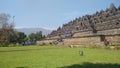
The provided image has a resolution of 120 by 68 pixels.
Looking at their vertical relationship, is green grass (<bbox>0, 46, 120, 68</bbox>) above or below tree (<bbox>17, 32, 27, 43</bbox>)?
below

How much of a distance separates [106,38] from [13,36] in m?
53.1

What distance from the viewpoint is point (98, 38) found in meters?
39.6

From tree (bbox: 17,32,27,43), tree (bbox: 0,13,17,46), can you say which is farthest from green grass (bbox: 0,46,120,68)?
tree (bbox: 17,32,27,43)

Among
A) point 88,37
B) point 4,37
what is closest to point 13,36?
point 4,37

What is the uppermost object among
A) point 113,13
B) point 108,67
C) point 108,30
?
point 113,13

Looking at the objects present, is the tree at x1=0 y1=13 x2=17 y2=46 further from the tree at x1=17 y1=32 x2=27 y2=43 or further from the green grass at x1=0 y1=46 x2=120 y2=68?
the green grass at x1=0 y1=46 x2=120 y2=68

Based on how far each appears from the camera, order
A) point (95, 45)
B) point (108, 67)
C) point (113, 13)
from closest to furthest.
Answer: point (108, 67) < point (95, 45) < point (113, 13)

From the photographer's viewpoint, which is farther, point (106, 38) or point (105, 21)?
point (105, 21)

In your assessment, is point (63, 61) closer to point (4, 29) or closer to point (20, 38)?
point (4, 29)

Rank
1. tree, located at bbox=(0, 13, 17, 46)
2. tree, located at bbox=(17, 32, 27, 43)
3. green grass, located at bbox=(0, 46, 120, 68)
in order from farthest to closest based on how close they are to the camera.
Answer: tree, located at bbox=(17, 32, 27, 43) < tree, located at bbox=(0, 13, 17, 46) < green grass, located at bbox=(0, 46, 120, 68)

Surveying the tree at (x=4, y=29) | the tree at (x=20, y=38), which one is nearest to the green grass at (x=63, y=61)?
the tree at (x=4, y=29)

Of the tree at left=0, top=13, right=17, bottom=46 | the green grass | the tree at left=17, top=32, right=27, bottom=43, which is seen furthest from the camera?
the tree at left=17, top=32, right=27, bottom=43

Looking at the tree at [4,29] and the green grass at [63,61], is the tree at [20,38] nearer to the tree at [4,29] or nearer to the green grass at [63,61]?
the tree at [4,29]

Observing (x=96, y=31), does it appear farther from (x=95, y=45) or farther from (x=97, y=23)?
(x=95, y=45)
